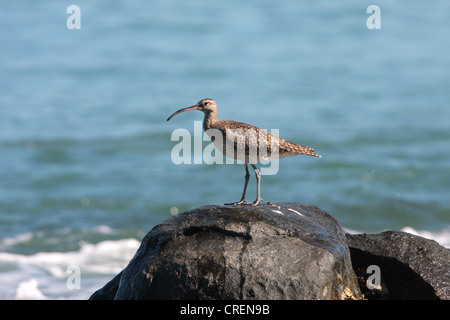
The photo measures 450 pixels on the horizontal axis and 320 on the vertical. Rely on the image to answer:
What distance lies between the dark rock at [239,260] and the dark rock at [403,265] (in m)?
0.59

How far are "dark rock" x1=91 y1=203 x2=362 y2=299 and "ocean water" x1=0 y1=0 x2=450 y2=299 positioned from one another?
13.9 ft

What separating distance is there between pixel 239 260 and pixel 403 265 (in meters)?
2.04

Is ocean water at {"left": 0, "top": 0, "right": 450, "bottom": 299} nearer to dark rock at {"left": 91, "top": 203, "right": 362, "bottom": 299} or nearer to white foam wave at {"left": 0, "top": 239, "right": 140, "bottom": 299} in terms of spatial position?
white foam wave at {"left": 0, "top": 239, "right": 140, "bottom": 299}

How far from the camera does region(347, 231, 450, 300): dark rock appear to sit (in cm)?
638

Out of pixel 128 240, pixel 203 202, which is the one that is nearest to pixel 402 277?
pixel 128 240

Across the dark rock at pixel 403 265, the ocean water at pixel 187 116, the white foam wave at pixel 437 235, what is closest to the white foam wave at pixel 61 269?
the ocean water at pixel 187 116

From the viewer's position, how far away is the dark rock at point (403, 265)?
6.38 m

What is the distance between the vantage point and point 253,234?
5.63 m

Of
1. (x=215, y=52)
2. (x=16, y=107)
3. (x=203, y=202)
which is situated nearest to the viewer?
(x=203, y=202)

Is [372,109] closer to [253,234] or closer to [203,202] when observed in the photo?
[203,202]

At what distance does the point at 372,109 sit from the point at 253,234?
14.9 meters

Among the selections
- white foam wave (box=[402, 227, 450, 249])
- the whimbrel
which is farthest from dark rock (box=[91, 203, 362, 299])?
white foam wave (box=[402, 227, 450, 249])

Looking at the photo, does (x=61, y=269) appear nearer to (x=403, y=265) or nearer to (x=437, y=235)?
(x=403, y=265)

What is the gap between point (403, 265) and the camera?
6.49 metres
